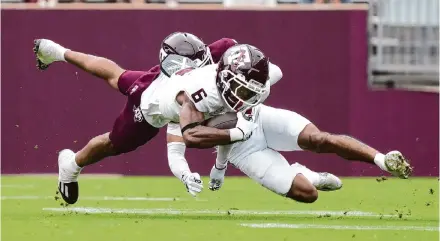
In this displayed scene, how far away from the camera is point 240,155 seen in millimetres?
8344

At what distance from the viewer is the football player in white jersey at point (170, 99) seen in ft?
25.7

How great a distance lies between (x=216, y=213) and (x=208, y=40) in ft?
14.8

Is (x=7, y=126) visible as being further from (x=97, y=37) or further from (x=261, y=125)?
(x=261, y=125)

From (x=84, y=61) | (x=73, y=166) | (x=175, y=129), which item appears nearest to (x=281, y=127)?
(x=175, y=129)

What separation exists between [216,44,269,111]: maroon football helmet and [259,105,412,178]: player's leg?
1.14ft

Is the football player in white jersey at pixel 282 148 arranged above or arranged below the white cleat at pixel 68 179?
above

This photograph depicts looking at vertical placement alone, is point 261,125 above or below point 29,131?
above

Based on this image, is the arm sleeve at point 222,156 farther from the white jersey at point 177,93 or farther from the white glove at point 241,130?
the white glove at point 241,130

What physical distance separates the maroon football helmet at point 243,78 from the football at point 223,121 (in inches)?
2.6

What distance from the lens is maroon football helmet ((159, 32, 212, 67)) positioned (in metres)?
9.10

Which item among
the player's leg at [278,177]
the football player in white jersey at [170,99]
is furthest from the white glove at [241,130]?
the player's leg at [278,177]

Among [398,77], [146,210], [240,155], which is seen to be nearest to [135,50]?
[398,77]

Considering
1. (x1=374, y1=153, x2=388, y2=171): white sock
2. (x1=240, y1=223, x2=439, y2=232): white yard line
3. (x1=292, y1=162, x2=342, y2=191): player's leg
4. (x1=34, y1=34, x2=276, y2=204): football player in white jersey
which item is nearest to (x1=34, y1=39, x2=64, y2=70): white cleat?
(x1=34, y1=34, x2=276, y2=204): football player in white jersey

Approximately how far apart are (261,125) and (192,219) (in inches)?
32.1
